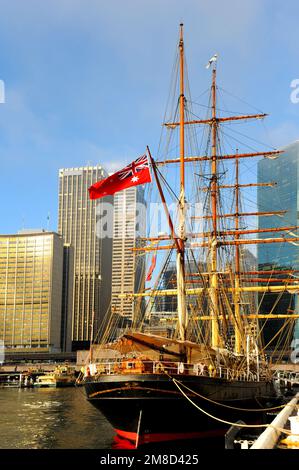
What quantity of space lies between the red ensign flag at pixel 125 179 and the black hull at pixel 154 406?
402 inches

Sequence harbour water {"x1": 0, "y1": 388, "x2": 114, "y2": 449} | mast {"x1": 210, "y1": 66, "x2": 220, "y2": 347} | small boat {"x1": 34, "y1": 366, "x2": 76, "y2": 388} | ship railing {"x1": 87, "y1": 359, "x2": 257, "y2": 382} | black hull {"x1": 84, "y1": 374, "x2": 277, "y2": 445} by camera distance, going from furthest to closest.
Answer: small boat {"x1": 34, "y1": 366, "x2": 76, "y2": 388} → mast {"x1": 210, "y1": 66, "x2": 220, "y2": 347} → harbour water {"x1": 0, "y1": 388, "x2": 114, "y2": 449} → ship railing {"x1": 87, "y1": 359, "x2": 257, "y2": 382} → black hull {"x1": 84, "y1": 374, "x2": 277, "y2": 445}

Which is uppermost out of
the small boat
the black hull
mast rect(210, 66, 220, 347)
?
mast rect(210, 66, 220, 347)

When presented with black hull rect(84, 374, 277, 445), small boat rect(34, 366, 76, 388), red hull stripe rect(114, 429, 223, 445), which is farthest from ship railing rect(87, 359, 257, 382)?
small boat rect(34, 366, 76, 388)

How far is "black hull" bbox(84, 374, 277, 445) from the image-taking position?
29.0 m

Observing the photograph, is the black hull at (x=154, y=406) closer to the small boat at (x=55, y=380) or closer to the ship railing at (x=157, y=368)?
the ship railing at (x=157, y=368)

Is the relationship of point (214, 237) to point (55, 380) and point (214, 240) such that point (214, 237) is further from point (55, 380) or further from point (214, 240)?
point (55, 380)

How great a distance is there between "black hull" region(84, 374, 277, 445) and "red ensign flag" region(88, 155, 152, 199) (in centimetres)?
1022

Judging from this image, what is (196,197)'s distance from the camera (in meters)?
54.3

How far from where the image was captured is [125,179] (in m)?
31.6

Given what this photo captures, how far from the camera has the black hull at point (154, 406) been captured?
2900cm

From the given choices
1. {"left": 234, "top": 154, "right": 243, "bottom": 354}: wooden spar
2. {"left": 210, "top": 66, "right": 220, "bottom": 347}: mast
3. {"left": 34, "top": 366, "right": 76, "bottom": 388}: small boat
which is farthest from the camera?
{"left": 34, "top": 366, "right": 76, "bottom": 388}: small boat

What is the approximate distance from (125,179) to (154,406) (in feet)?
40.9

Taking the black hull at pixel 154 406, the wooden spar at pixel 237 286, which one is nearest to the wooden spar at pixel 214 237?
the wooden spar at pixel 237 286

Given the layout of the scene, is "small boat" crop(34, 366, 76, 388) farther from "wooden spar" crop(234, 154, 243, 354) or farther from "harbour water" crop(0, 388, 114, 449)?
"wooden spar" crop(234, 154, 243, 354)
